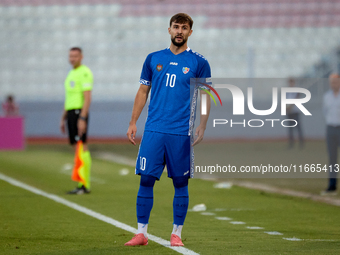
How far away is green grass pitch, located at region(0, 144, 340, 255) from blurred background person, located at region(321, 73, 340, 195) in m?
0.81

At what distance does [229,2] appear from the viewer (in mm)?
24531

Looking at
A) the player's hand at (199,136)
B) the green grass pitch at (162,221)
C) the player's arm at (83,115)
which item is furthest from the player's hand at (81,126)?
the player's hand at (199,136)

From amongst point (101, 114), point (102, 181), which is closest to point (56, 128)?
point (101, 114)

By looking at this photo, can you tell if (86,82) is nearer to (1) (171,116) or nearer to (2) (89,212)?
(2) (89,212)

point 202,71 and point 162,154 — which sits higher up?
point 202,71

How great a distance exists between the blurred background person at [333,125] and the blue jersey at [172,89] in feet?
15.7

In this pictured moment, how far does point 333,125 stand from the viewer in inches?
366

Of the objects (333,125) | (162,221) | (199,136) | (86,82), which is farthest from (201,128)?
(333,125)

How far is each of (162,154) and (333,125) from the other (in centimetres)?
503

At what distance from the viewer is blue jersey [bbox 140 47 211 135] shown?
4.91 meters

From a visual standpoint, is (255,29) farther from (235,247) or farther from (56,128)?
(235,247)

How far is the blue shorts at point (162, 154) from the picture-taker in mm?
4906

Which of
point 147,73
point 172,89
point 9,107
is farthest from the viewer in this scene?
point 9,107

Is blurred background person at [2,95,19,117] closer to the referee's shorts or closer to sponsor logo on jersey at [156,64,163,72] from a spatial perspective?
the referee's shorts
